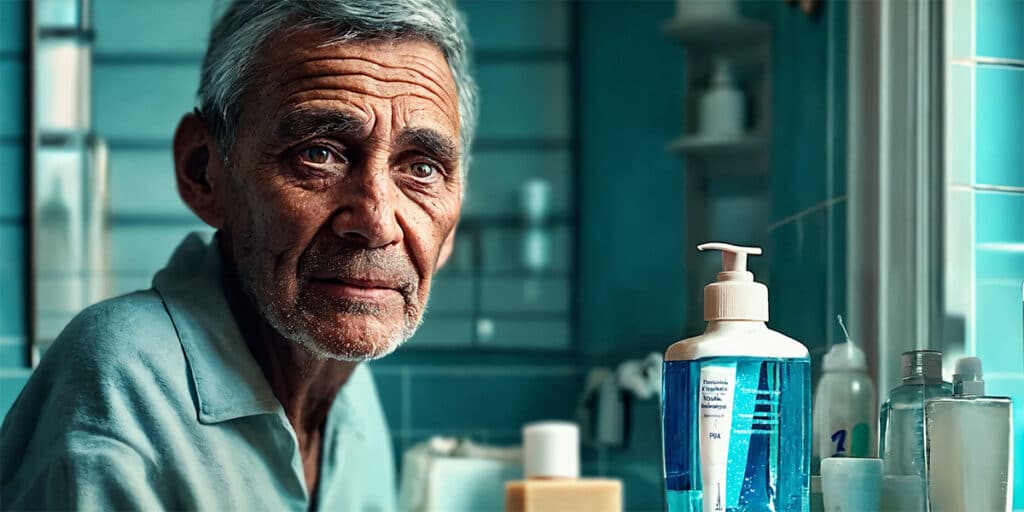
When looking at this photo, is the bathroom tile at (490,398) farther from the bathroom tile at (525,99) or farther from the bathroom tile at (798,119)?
the bathroom tile at (798,119)

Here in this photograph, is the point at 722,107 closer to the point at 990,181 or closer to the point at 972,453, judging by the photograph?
the point at 990,181

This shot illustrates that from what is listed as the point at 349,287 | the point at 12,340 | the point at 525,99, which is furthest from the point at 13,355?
the point at 525,99

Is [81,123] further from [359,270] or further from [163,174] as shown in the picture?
[359,270]

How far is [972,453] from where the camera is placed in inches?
29.9

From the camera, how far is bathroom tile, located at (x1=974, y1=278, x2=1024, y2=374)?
88cm

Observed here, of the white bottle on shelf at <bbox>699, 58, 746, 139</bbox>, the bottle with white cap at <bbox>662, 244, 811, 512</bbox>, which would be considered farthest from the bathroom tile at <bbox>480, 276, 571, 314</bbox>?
the bottle with white cap at <bbox>662, 244, 811, 512</bbox>

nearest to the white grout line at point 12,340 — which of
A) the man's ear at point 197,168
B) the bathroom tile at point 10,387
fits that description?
the bathroom tile at point 10,387

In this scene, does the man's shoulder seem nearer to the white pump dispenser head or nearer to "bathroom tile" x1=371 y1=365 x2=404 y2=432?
the white pump dispenser head

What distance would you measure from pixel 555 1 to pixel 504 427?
35.5 inches

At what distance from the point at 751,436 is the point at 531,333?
1761mm

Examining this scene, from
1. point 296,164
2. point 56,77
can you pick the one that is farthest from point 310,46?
point 56,77

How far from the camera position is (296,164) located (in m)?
0.89

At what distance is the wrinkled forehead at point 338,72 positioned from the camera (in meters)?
0.89

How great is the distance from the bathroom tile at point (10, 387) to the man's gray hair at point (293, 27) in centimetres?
25
